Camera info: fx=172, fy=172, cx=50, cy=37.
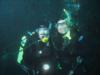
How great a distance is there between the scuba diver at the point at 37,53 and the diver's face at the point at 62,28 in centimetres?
19

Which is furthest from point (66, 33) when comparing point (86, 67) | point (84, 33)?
point (86, 67)

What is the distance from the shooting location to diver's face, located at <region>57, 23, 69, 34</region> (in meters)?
2.90

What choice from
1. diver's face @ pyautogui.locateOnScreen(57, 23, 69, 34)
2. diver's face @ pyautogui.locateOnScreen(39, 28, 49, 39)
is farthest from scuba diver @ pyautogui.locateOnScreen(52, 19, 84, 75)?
diver's face @ pyautogui.locateOnScreen(39, 28, 49, 39)

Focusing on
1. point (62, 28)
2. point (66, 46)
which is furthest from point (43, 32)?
point (66, 46)

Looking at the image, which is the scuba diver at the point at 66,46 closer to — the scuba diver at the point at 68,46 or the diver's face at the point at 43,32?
the scuba diver at the point at 68,46

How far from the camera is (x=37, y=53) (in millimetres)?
2891

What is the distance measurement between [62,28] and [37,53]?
60cm

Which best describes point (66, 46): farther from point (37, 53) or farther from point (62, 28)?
point (37, 53)

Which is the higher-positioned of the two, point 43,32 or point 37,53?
point 43,32

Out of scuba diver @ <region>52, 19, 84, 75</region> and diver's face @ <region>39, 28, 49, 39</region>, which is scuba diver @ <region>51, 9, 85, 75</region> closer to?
scuba diver @ <region>52, 19, 84, 75</region>

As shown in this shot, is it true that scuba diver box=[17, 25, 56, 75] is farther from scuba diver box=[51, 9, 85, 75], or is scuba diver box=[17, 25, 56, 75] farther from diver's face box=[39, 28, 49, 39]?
scuba diver box=[51, 9, 85, 75]

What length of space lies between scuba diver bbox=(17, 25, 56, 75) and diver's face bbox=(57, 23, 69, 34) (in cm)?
19

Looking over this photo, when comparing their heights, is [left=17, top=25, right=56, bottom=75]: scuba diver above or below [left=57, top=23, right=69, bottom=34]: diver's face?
below

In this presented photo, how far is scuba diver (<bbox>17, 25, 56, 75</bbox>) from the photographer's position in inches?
112
